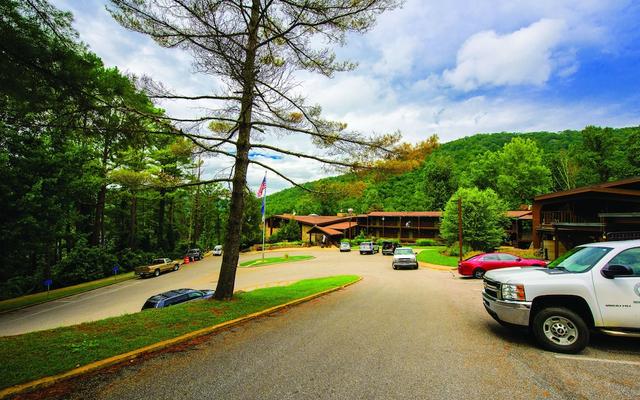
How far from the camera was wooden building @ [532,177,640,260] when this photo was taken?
17.3 meters

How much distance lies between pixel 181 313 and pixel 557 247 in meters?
24.8

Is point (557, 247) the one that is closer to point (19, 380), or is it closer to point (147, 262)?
point (19, 380)

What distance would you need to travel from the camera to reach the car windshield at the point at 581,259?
5348mm

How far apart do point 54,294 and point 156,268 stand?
799 centimetres

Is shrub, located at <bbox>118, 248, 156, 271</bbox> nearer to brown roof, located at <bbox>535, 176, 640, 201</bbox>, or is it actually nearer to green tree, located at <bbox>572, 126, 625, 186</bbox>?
brown roof, located at <bbox>535, 176, 640, 201</bbox>

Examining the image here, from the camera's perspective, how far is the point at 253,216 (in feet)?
161

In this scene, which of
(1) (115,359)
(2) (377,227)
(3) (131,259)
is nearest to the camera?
(1) (115,359)

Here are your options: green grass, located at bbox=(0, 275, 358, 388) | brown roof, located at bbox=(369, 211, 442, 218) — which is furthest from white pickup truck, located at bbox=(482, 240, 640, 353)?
brown roof, located at bbox=(369, 211, 442, 218)

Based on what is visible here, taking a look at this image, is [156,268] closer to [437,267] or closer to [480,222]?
[437,267]

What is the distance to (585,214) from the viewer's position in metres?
24.6

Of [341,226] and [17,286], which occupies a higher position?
[341,226]

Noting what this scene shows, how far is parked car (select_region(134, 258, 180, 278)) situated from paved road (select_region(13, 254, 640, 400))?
84.9 feet

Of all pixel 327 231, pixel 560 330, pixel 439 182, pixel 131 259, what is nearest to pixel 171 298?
pixel 560 330

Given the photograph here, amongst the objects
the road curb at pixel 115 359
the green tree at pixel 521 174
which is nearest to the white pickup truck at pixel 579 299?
the road curb at pixel 115 359
